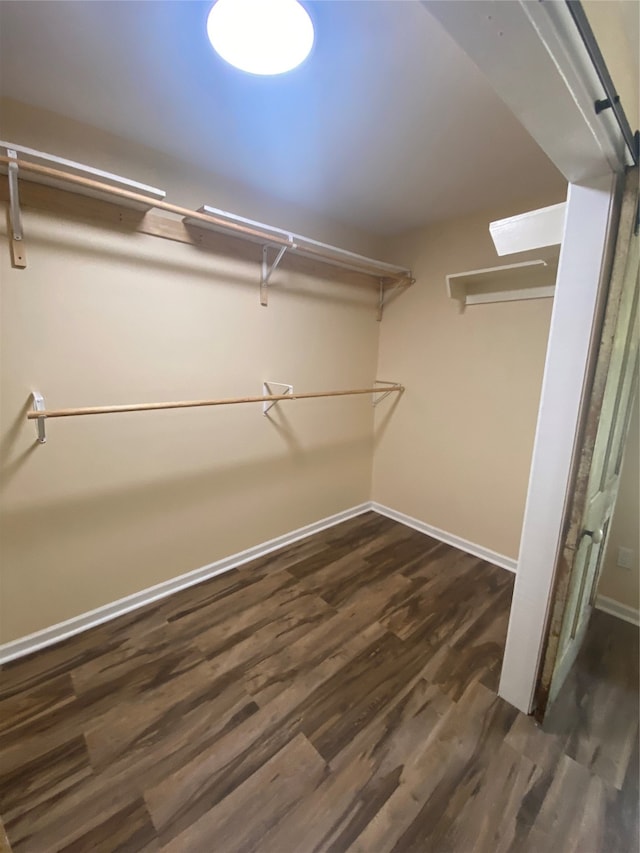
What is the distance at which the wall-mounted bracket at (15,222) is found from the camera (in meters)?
1.38

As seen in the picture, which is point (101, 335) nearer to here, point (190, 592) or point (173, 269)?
point (173, 269)

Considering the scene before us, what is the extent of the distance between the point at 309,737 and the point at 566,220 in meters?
2.17

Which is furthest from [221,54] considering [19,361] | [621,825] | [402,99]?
[621,825]

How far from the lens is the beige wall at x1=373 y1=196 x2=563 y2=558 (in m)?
2.45

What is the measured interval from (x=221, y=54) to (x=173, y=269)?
98 centimetres

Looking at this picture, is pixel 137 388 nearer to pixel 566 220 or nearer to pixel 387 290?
pixel 566 220

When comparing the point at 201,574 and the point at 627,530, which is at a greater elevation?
the point at 627,530

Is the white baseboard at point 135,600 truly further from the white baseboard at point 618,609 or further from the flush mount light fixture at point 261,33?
the flush mount light fixture at point 261,33

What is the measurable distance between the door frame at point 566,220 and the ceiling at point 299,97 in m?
0.57

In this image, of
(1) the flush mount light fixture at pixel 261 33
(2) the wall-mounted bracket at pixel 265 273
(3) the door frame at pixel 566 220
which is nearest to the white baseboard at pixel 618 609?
(3) the door frame at pixel 566 220

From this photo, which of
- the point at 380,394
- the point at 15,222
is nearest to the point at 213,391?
the point at 15,222

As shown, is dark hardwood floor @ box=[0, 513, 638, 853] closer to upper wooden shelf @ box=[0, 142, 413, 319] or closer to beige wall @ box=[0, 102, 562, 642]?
beige wall @ box=[0, 102, 562, 642]

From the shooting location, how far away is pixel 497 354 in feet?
8.29

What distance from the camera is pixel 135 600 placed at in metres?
2.09
